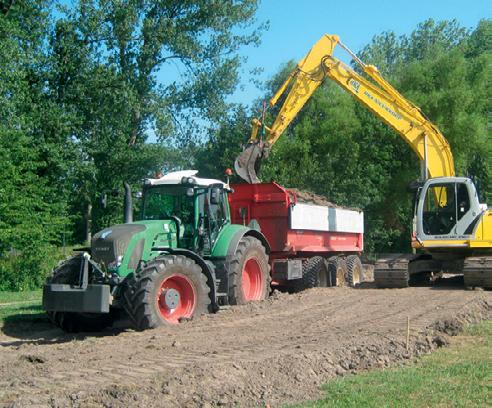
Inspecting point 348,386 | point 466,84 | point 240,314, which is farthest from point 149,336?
point 466,84

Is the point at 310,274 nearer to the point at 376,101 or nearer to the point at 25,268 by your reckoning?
the point at 376,101

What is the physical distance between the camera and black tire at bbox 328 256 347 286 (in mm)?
17362

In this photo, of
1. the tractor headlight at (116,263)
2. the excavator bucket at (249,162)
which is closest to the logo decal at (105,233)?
the tractor headlight at (116,263)

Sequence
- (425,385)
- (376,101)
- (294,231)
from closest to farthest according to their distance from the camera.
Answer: (425,385), (294,231), (376,101)

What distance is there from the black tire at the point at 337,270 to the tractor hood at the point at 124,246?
707 cm

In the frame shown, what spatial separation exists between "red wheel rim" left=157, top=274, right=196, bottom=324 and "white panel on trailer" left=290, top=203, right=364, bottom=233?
4715 mm

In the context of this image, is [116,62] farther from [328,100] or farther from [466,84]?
[466,84]

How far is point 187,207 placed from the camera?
12.4 meters

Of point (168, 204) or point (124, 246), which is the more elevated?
point (168, 204)

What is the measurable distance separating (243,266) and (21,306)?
17.9 feet

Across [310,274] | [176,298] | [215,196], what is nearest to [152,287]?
[176,298]

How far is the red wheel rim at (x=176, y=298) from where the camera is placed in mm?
10781

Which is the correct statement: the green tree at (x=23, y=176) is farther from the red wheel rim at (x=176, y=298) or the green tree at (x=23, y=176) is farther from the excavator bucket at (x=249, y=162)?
the red wheel rim at (x=176, y=298)

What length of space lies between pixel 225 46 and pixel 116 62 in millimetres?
4813
